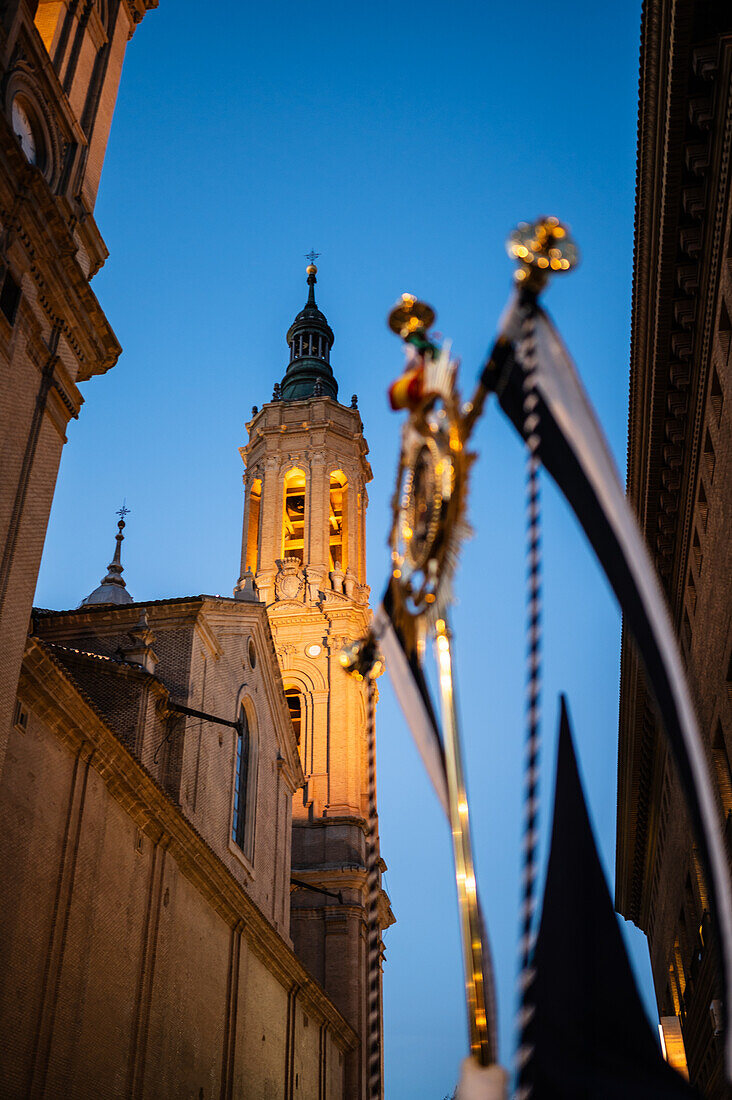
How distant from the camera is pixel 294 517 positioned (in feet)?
145

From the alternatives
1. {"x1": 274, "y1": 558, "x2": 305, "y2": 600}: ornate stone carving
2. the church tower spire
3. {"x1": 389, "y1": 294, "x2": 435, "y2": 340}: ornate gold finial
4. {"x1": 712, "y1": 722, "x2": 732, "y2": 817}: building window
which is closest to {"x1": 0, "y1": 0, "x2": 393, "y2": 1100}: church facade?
{"x1": 389, "y1": 294, "x2": 435, "y2": 340}: ornate gold finial

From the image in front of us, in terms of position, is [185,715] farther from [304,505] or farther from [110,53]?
[304,505]

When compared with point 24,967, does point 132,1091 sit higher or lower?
lower

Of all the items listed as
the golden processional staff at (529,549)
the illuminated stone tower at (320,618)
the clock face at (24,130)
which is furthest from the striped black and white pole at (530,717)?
the illuminated stone tower at (320,618)

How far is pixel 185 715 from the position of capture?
2188 centimetres

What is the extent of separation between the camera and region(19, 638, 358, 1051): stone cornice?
14625 millimetres

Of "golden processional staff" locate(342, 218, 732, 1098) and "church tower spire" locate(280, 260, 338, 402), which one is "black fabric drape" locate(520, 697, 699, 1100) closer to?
"golden processional staff" locate(342, 218, 732, 1098)

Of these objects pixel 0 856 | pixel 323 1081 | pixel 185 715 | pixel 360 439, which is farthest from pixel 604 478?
pixel 360 439

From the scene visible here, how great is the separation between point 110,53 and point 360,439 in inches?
1136

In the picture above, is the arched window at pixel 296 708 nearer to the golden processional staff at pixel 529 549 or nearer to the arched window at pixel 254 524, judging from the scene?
the arched window at pixel 254 524

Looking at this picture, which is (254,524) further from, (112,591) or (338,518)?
(112,591)

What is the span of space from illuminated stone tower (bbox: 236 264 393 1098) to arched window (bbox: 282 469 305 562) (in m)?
0.05

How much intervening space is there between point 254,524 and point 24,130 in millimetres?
30718

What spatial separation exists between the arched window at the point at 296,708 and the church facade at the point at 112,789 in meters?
5.38
